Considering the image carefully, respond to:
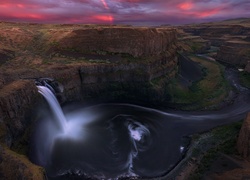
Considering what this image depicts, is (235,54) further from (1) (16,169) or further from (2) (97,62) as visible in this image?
(1) (16,169)

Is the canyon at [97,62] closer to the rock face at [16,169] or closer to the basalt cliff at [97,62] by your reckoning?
the basalt cliff at [97,62]

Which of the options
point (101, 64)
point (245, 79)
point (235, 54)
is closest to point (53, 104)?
point (101, 64)

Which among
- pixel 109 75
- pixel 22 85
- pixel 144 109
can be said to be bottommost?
pixel 144 109

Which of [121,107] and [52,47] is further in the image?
[52,47]

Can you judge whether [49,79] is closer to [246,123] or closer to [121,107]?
[121,107]

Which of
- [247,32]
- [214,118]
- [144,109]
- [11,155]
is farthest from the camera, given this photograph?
[247,32]

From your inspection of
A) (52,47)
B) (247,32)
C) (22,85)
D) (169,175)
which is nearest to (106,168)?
(169,175)

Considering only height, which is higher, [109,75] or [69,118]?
[109,75]
